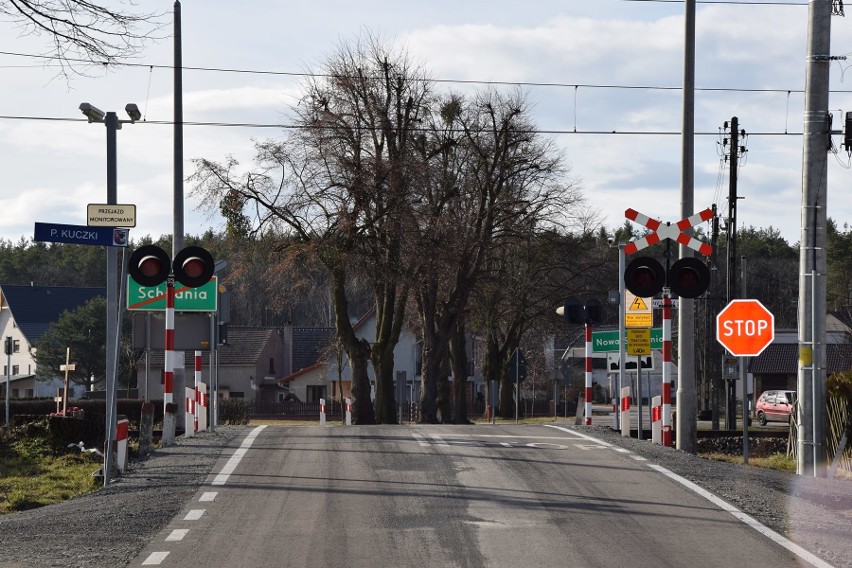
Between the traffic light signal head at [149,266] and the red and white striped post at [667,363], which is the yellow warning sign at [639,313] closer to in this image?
the red and white striped post at [667,363]

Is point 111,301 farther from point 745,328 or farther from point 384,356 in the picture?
point 384,356

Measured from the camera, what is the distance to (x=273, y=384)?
93875mm

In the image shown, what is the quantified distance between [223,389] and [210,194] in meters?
55.4

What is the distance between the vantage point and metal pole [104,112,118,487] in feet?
47.0

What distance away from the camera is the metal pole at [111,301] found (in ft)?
47.0

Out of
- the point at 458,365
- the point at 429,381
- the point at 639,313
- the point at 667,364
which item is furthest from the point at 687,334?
the point at 458,365

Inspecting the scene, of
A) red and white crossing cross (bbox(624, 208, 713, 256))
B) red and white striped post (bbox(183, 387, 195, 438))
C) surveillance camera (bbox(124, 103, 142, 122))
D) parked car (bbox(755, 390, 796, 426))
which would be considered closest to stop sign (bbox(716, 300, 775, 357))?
red and white crossing cross (bbox(624, 208, 713, 256))

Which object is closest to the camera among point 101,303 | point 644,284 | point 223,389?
point 644,284

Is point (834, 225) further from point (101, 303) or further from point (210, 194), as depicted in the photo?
point (210, 194)

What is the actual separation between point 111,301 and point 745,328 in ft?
30.1

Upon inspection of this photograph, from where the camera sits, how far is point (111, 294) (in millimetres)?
14867

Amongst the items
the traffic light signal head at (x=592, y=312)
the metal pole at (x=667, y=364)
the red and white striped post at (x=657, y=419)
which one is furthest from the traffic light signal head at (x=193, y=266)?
the traffic light signal head at (x=592, y=312)

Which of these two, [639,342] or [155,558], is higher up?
[639,342]

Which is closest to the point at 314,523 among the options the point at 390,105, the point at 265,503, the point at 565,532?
the point at 265,503
